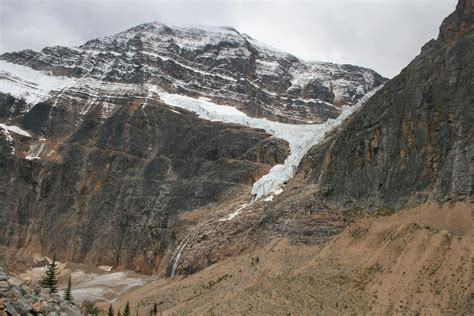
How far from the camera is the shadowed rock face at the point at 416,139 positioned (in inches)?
2570

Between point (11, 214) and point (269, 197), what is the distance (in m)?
62.6

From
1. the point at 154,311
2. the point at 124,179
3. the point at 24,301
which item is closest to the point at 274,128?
the point at 124,179

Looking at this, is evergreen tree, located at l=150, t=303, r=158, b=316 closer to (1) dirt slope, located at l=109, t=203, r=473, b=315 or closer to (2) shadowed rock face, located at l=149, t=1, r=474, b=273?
(1) dirt slope, located at l=109, t=203, r=473, b=315

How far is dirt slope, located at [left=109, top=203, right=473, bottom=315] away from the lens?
51.4 m

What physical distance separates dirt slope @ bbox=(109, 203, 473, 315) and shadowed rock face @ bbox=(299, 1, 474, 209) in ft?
14.5

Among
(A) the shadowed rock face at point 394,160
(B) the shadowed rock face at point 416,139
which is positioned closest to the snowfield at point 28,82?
(A) the shadowed rock face at point 394,160

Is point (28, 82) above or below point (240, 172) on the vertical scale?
above

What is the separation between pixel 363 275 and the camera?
188 ft

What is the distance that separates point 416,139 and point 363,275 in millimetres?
20931

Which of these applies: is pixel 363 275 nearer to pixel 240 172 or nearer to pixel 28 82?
pixel 240 172

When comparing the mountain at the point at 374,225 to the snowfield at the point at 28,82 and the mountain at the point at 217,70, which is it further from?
the snowfield at the point at 28,82

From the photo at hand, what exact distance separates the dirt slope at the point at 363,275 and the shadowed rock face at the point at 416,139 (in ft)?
14.5

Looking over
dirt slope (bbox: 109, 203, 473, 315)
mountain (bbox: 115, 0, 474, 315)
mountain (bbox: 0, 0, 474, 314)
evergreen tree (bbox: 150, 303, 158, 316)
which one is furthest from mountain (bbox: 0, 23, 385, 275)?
dirt slope (bbox: 109, 203, 473, 315)

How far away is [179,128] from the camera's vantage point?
132250 millimetres
